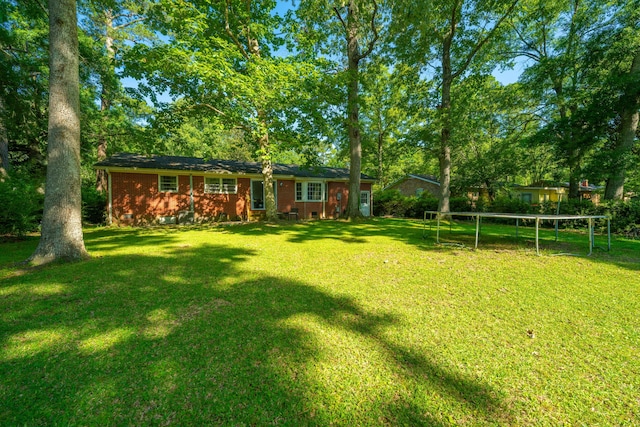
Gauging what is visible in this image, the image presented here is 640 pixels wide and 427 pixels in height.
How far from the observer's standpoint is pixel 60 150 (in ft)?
17.2

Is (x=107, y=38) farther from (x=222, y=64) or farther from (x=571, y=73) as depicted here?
(x=571, y=73)

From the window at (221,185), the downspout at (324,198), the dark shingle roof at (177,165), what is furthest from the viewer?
the downspout at (324,198)

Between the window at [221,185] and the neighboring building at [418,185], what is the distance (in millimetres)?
19249

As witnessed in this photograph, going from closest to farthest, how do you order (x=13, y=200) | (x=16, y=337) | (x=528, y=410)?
(x=528, y=410) < (x=16, y=337) < (x=13, y=200)

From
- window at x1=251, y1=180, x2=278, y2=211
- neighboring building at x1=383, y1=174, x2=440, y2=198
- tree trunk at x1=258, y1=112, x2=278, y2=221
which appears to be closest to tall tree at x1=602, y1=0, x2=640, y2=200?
neighboring building at x1=383, y1=174, x2=440, y2=198

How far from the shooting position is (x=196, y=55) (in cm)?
882

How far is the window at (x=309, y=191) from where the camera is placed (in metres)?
17.3

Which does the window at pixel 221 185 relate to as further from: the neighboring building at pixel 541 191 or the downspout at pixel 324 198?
the neighboring building at pixel 541 191

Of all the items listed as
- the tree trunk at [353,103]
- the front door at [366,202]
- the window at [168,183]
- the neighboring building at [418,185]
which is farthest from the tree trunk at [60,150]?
the neighboring building at [418,185]

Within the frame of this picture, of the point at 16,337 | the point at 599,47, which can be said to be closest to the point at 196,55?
the point at 16,337

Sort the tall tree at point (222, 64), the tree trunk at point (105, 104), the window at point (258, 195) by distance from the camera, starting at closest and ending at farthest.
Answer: the tall tree at point (222, 64) → the tree trunk at point (105, 104) → the window at point (258, 195)

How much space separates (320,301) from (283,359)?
137 centimetres

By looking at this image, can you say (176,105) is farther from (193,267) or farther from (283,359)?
(283,359)

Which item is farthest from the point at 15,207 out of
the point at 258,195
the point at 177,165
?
the point at 258,195
